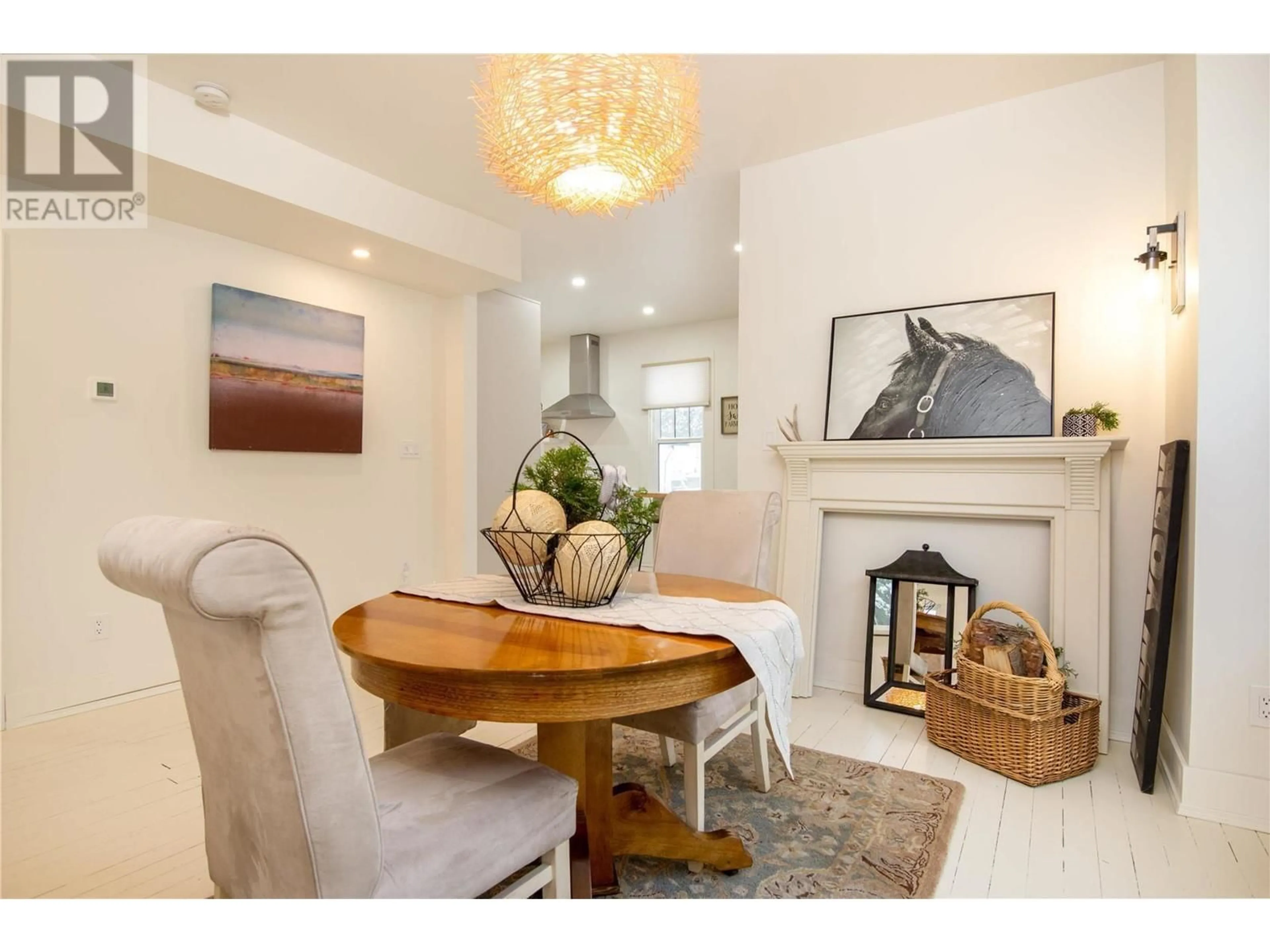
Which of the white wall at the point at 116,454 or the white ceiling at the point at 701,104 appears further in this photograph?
the white wall at the point at 116,454

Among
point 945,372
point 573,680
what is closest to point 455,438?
point 945,372

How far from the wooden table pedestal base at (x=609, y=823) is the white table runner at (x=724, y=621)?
231 mm

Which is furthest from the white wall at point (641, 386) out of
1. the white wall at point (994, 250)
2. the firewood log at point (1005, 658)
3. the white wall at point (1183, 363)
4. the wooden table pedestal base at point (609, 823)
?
the wooden table pedestal base at point (609, 823)

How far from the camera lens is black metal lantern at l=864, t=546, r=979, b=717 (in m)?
2.73

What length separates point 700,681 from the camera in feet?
3.80

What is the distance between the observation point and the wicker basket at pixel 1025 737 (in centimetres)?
214

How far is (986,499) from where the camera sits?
272cm

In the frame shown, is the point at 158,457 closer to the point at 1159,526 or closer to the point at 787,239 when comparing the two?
the point at 787,239

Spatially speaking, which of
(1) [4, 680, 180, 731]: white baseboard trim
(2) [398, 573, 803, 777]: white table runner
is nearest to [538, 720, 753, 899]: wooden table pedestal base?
(2) [398, 573, 803, 777]: white table runner

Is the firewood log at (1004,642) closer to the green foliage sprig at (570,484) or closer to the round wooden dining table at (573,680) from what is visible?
the round wooden dining table at (573,680)

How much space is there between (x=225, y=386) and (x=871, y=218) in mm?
3273

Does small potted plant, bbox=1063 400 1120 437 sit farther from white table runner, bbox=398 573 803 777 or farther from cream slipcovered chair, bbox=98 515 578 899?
cream slipcovered chair, bbox=98 515 578 899

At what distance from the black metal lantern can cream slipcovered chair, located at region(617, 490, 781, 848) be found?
73 cm
